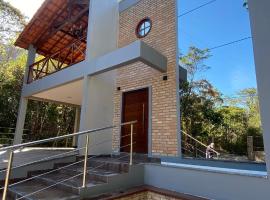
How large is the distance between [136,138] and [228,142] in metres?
2.66

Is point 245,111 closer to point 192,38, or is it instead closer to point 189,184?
point 189,184

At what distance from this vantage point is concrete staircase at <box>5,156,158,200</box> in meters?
3.49

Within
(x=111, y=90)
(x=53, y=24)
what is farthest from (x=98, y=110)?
(x=53, y=24)

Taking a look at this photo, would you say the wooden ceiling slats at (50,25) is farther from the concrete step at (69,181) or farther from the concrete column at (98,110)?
the concrete step at (69,181)

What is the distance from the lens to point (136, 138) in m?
6.11

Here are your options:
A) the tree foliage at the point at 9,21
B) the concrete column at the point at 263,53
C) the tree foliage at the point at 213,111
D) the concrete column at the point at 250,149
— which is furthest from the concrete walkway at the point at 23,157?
the tree foliage at the point at 9,21

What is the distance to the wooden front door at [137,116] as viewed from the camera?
5909mm

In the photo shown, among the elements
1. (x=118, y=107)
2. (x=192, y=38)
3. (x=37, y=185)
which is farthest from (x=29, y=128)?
(x=192, y=38)

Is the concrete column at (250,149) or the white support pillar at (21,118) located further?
the white support pillar at (21,118)

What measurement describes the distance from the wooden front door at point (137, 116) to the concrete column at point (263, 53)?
315 cm

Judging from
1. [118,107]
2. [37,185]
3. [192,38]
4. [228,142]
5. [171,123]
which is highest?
[192,38]

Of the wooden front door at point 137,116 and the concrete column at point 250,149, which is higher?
the wooden front door at point 137,116

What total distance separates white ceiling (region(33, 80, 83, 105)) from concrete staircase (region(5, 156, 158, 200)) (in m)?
3.21

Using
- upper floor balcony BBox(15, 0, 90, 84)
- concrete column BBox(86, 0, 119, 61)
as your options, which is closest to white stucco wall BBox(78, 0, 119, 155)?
concrete column BBox(86, 0, 119, 61)
